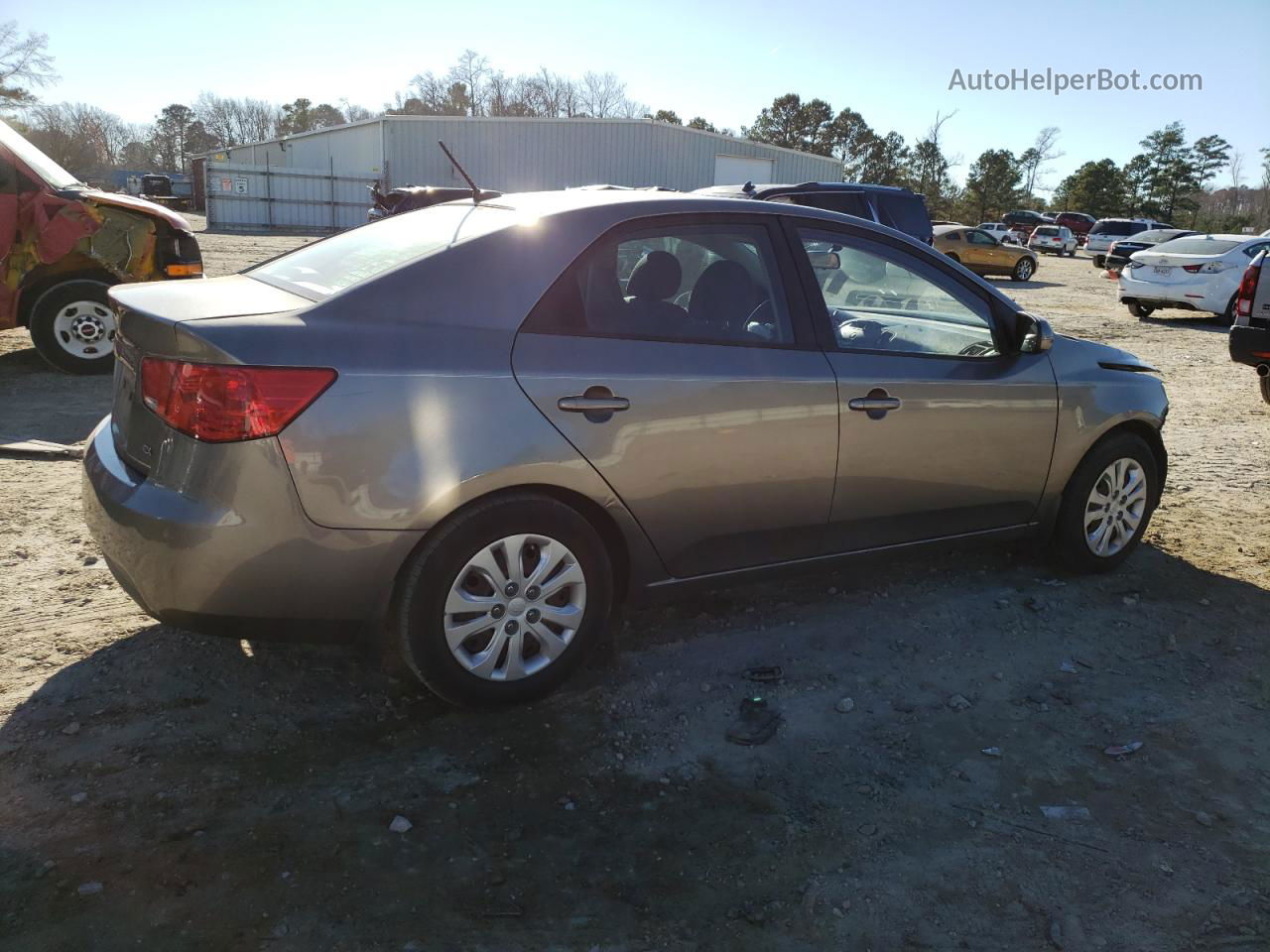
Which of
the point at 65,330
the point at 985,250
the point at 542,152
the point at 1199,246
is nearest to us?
the point at 65,330

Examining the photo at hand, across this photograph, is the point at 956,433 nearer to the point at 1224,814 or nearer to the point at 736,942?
the point at 1224,814

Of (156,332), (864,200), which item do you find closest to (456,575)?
(156,332)

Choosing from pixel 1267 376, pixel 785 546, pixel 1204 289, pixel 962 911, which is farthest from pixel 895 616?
pixel 1204 289

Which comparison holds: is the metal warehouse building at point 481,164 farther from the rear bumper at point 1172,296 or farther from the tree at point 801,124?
the tree at point 801,124

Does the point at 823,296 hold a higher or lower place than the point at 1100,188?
lower

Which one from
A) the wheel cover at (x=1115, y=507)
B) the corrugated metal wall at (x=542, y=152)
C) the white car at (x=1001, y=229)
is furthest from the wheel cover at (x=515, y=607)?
the white car at (x=1001, y=229)

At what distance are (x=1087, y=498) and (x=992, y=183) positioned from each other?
74.3 metres

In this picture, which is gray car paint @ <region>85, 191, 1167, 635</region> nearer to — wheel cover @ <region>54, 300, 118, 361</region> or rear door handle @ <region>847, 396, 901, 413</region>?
Result: rear door handle @ <region>847, 396, 901, 413</region>

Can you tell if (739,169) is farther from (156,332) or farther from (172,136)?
(172,136)

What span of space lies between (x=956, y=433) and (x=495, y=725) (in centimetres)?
221

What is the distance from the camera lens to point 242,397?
2705 mm

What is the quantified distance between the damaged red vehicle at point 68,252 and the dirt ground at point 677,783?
4.32 metres

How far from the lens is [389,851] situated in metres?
2.58

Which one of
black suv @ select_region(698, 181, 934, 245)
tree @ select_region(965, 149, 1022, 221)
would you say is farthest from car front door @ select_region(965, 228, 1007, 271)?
tree @ select_region(965, 149, 1022, 221)
